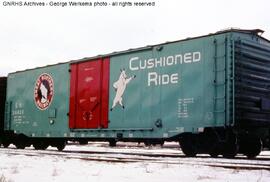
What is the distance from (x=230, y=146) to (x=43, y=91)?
380 inches

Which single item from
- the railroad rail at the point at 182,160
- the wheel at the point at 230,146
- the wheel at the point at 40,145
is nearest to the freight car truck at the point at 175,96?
the wheel at the point at 230,146

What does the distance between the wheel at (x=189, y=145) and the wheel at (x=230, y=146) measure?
1083 millimetres

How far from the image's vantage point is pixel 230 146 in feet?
40.8

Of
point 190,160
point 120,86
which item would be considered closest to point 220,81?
point 190,160

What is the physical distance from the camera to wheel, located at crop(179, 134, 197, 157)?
13289 millimetres

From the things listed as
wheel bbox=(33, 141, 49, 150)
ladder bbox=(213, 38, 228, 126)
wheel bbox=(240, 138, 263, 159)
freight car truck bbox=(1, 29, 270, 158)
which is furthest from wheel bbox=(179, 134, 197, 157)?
wheel bbox=(33, 141, 49, 150)

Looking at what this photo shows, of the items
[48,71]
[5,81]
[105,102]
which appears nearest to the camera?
[105,102]

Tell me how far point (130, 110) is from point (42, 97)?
5737mm

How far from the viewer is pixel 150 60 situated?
1441 cm

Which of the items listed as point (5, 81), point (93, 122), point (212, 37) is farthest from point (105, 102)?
point (5, 81)

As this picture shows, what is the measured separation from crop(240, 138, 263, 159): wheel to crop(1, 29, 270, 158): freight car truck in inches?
1.2

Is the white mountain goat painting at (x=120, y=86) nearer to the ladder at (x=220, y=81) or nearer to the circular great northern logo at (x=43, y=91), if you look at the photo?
the ladder at (x=220, y=81)

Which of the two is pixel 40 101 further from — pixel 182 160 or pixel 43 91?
pixel 182 160

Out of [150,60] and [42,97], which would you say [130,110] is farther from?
[42,97]
